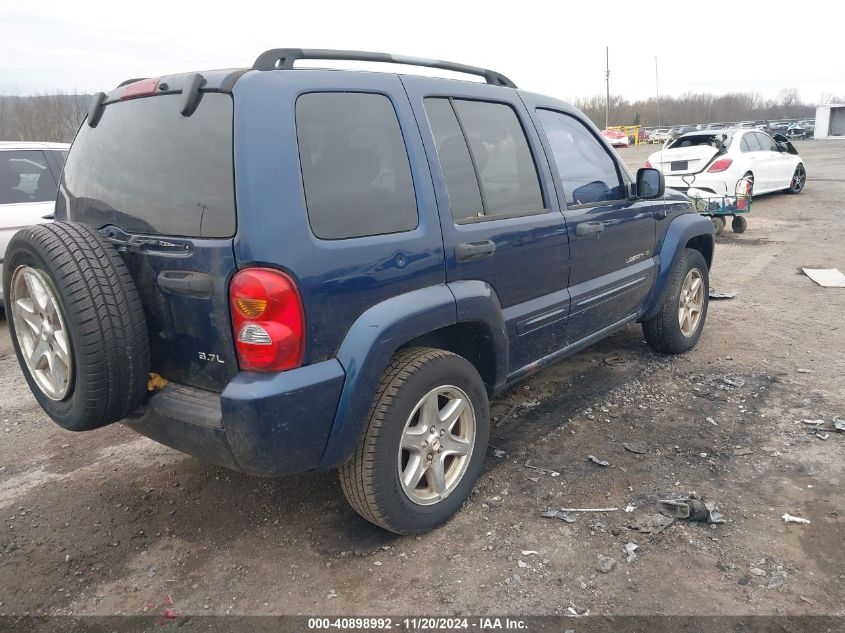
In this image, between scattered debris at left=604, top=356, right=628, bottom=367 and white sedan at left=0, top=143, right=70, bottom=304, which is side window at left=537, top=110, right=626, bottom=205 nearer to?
scattered debris at left=604, top=356, right=628, bottom=367

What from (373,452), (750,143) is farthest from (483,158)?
(750,143)

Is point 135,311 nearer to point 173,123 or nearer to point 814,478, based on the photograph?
point 173,123

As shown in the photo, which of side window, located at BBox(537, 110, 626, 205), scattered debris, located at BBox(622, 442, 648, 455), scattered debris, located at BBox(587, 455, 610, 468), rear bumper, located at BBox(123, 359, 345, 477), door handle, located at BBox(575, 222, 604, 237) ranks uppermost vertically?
side window, located at BBox(537, 110, 626, 205)

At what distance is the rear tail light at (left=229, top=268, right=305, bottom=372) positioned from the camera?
2205 mm

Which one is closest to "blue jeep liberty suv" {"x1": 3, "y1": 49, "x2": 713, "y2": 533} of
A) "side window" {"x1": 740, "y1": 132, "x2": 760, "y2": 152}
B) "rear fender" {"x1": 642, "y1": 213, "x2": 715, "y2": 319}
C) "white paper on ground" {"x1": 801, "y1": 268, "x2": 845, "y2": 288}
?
"rear fender" {"x1": 642, "y1": 213, "x2": 715, "y2": 319}

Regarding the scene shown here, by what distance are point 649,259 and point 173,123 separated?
3.27 m

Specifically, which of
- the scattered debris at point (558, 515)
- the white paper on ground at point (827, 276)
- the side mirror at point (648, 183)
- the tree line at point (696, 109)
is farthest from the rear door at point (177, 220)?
the tree line at point (696, 109)

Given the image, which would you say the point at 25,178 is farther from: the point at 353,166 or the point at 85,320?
the point at 353,166

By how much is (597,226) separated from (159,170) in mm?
2414

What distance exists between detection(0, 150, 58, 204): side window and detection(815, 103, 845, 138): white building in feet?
172

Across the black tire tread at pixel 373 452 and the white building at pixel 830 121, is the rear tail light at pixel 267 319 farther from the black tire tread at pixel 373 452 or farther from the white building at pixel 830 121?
the white building at pixel 830 121

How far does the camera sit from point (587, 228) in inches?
143

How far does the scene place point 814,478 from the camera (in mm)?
3229

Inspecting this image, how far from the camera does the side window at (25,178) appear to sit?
242 inches
